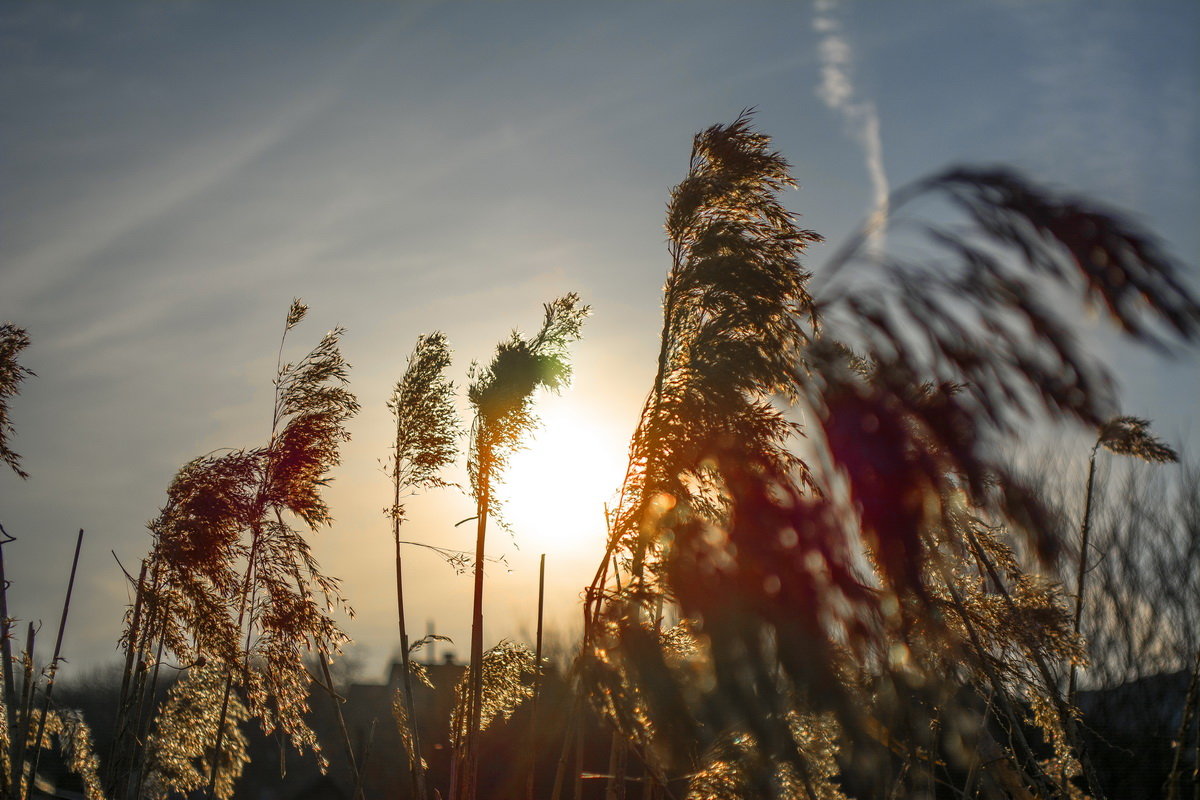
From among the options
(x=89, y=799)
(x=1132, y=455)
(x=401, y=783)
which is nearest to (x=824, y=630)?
(x=1132, y=455)

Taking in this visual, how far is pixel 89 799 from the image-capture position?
495 centimetres

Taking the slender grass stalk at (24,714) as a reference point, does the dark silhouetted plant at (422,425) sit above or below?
above

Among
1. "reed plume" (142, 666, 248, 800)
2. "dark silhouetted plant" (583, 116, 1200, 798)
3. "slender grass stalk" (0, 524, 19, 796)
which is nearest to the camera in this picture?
"dark silhouetted plant" (583, 116, 1200, 798)

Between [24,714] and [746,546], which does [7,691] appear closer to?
[24,714]

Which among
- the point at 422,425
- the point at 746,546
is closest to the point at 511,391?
the point at 422,425

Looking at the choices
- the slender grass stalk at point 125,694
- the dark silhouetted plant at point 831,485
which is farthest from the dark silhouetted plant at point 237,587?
the dark silhouetted plant at point 831,485

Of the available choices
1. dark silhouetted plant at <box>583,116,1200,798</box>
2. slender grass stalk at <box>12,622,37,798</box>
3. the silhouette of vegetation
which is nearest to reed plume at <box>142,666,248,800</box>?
the silhouette of vegetation

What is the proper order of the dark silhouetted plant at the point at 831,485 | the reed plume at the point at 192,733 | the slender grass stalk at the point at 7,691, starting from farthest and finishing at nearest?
the reed plume at the point at 192,733 → the slender grass stalk at the point at 7,691 → the dark silhouetted plant at the point at 831,485

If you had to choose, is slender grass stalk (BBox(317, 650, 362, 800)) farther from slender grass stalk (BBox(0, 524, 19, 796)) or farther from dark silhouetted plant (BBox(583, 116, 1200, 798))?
dark silhouetted plant (BBox(583, 116, 1200, 798))

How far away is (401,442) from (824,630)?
174 inches

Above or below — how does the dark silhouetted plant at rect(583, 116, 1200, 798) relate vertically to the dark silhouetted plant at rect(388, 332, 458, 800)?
below

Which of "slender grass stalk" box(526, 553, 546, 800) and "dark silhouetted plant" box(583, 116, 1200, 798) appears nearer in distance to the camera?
"dark silhouetted plant" box(583, 116, 1200, 798)

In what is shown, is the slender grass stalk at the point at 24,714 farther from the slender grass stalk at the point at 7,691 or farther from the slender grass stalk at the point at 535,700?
the slender grass stalk at the point at 535,700

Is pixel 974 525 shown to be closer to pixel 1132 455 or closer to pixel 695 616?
pixel 1132 455
